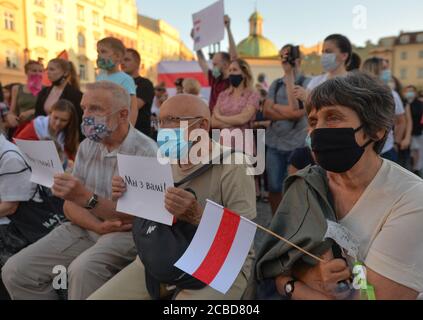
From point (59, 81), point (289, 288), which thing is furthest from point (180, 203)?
point (59, 81)

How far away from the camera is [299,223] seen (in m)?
1.66

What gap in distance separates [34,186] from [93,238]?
2.02 feet

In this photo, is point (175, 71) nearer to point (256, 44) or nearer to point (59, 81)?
point (59, 81)

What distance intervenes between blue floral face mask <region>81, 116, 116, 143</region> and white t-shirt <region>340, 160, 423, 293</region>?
156 cm

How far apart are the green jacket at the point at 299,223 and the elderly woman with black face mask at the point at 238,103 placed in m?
2.43

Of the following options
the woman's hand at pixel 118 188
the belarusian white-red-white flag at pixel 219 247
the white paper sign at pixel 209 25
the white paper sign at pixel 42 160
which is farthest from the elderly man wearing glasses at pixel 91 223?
the white paper sign at pixel 209 25

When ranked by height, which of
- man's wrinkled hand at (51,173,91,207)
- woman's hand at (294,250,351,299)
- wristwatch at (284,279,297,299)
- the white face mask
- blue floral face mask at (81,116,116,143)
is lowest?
wristwatch at (284,279,297,299)

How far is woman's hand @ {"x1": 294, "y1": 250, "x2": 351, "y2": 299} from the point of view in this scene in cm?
151

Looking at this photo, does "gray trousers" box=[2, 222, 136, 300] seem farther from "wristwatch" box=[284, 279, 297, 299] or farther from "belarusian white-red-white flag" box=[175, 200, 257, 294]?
"wristwatch" box=[284, 279, 297, 299]

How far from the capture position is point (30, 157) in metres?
2.61

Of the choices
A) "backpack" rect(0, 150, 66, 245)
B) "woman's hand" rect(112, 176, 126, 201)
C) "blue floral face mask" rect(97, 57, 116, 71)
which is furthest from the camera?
"blue floral face mask" rect(97, 57, 116, 71)

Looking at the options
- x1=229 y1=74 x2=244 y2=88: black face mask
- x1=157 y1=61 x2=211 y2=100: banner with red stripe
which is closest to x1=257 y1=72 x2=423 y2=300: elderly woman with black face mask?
x1=229 y1=74 x2=244 y2=88: black face mask

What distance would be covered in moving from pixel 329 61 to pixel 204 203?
230 centimetres
